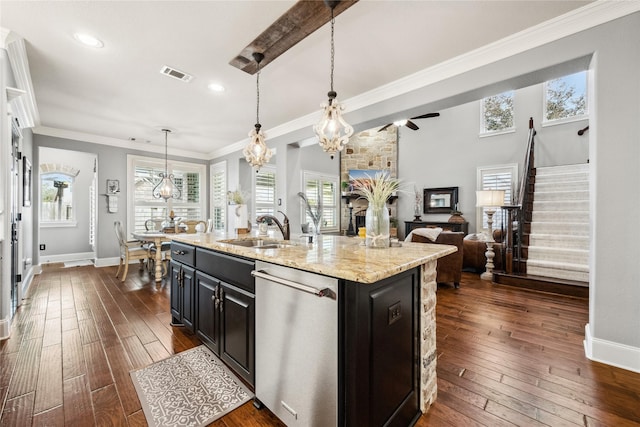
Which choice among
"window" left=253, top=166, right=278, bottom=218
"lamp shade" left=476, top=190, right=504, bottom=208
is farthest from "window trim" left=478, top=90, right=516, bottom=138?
"window" left=253, top=166, right=278, bottom=218

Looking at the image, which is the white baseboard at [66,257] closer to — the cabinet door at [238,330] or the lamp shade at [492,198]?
the cabinet door at [238,330]

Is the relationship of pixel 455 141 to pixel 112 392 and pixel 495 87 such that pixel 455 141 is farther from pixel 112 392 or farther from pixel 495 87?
pixel 112 392

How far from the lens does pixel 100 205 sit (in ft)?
19.0

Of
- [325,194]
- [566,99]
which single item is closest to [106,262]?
[325,194]

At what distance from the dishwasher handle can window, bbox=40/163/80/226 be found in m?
7.67

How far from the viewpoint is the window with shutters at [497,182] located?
6547 millimetres

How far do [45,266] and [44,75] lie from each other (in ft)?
14.9

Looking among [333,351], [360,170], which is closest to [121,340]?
[333,351]

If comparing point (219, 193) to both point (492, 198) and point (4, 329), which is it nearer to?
point (4, 329)

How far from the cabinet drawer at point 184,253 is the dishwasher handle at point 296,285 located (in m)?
1.05

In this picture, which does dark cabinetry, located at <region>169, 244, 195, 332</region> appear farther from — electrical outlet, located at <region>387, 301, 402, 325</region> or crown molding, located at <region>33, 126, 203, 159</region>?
crown molding, located at <region>33, 126, 203, 159</region>

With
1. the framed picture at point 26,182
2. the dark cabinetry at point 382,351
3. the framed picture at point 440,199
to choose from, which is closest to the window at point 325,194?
the framed picture at point 440,199

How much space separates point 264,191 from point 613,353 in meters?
6.24

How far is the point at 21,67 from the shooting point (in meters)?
2.80
